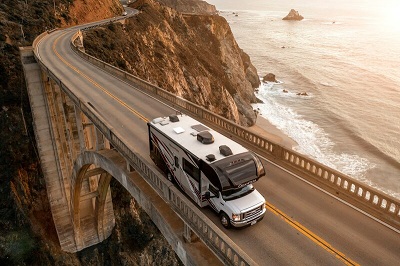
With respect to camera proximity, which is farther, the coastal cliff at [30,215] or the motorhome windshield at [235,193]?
the coastal cliff at [30,215]

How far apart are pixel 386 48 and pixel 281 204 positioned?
457ft

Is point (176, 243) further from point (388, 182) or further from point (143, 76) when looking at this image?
point (388, 182)

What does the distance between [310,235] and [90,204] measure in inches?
1104

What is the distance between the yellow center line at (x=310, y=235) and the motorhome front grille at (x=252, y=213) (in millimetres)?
1653

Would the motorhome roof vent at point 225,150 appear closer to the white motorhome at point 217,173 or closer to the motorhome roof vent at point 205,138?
the white motorhome at point 217,173

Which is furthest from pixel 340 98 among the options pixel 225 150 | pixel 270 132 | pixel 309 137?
pixel 225 150

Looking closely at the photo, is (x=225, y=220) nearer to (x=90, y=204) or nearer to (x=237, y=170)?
(x=237, y=170)

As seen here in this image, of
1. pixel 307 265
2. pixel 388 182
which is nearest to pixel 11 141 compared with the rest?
pixel 307 265

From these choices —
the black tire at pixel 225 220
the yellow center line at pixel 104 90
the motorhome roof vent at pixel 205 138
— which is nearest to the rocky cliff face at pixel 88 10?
the yellow center line at pixel 104 90

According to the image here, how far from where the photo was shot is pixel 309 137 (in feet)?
209

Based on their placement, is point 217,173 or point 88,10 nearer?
point 217,173

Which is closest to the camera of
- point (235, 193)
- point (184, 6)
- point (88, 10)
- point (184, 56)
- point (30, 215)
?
point (235, 193)

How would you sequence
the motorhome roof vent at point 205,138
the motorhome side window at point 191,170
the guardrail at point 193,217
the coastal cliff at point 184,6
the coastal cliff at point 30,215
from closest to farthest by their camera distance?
the guardrail at point 193,217 → the motorhome side window at point 191,170 → the motorhome roof vent at point 205,138 → the coastal cliff at point 30,215 → the coastal cliff at point 184,6

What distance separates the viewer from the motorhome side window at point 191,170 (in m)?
12.0
